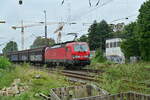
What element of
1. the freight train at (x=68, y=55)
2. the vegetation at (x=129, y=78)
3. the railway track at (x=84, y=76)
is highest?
the freight train at (x=68, y=55)

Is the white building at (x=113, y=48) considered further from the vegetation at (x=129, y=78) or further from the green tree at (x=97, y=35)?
the vegetation at (x=129, y=78)

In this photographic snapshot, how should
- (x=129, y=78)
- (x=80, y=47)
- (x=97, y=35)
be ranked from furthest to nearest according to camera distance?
(x=97, y=35) → (x=80, y=47) → (x=129, y=78)

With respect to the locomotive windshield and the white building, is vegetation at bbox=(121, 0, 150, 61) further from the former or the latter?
the locomotive windshield

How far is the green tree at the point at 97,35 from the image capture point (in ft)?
224

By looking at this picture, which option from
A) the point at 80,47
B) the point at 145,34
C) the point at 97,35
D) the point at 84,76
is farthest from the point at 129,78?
the point at 97,35

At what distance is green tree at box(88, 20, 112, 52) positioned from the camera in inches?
2682

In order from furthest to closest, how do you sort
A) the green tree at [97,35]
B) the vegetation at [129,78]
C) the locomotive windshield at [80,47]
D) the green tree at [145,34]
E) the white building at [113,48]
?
the green tree at [97,35]
the white building at [113,48]
the green tree at [145,34]
the locomotive windshield at [80,47]
the vegetation at [129,78]

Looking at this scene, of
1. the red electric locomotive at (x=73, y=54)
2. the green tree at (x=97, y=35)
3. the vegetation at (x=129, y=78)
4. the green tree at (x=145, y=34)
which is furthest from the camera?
the green tree at (x=97, y=35)

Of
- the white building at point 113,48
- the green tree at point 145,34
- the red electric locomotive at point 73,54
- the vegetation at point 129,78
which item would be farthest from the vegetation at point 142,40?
the vegetation at point 129,78

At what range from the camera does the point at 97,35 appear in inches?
2687

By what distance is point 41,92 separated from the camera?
10.3m

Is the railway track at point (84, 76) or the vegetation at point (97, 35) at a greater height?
the vegetation at point (97, 35)

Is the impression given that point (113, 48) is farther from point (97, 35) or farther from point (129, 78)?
point (129, 78)

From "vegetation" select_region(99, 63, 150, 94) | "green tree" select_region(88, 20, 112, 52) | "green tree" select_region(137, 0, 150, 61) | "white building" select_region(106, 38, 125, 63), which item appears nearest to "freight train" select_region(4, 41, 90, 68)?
"vegetation" select_region(99, 63, 150, 94)
